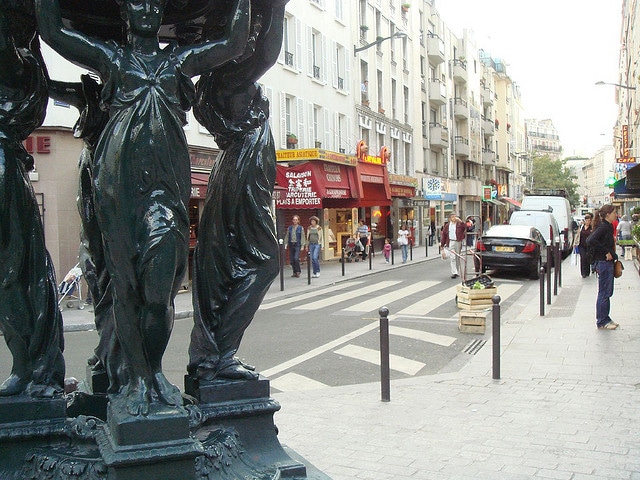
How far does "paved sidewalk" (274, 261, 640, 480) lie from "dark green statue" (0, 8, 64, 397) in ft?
7.12

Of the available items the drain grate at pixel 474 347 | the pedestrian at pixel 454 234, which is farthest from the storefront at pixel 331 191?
the drain grate at pixel 474 347

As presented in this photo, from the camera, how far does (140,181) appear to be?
2.64 meters

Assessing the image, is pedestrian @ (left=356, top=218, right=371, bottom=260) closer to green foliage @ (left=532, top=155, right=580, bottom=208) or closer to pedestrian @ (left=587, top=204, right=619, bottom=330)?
pedestrian @ (left=587, top=204, right=619, bottom=330)

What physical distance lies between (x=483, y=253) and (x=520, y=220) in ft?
19.1

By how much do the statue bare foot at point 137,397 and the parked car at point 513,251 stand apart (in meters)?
16.7

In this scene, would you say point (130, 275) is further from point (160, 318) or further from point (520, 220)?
point (520, 220)

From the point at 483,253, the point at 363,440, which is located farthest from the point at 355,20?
the point at 363,440

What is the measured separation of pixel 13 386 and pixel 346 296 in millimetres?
13079

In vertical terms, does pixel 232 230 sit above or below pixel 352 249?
above

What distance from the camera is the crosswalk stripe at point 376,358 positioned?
8.02 metres

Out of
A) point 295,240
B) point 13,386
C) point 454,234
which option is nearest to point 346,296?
point 454,234

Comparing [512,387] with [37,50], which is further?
[512,387]

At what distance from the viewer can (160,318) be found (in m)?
2.69

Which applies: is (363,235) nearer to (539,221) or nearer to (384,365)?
(539,221)
